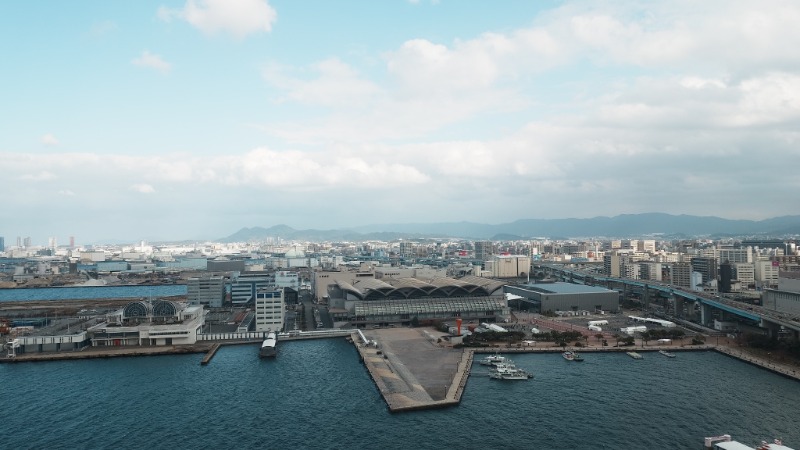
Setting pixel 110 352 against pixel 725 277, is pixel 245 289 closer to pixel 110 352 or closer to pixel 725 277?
pixel 110 352

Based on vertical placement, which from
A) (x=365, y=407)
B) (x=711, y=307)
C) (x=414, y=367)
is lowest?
(x=365, y=407)

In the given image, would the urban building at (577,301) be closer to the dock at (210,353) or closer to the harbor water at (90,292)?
the dock at (210,353)

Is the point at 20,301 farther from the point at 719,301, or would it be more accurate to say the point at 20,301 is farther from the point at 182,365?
the point at 719,301

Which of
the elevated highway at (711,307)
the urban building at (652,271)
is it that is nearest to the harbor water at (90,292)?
the elevated highway at (711,307)

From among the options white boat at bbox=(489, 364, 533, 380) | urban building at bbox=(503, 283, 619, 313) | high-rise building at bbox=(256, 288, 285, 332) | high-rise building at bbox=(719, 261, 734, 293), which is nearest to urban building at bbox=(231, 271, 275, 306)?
high-rise building at bbox=(256, 288, 285, 332)

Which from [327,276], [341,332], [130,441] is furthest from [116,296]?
[130,441]

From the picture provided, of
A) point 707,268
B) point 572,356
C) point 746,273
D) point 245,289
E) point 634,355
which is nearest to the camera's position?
point 572,356

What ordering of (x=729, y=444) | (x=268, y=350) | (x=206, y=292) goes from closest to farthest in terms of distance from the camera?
1. (x=729, y=444)
2. (x=268, y=350)
3. (x=206, y=292)

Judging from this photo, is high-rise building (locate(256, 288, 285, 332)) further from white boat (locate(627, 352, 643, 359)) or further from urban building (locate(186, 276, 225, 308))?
white boat (locate(627, 352, 643, 359))

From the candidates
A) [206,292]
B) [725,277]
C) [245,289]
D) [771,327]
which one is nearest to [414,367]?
[771,327]
